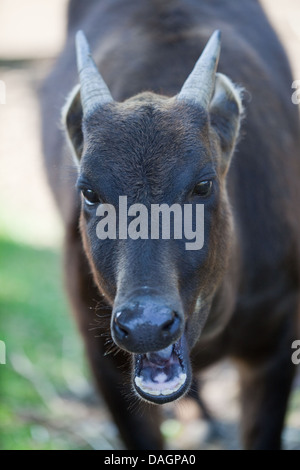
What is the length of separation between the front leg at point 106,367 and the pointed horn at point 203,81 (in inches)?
62.9

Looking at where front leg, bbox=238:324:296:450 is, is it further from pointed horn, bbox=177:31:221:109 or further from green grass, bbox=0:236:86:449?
pointed horn, bbox=177:31:221:109

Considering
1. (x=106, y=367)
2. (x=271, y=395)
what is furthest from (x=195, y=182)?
(x=271, y=395)

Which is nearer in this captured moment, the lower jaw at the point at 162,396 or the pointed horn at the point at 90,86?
the lower jaw at the point at 162,396

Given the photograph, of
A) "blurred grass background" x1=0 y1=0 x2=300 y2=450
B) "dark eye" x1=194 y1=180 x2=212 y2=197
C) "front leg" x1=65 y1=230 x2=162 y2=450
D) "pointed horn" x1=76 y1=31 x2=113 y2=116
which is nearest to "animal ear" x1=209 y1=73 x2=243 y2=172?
"dark eye" x1=194 y1=180 x2=212 y2=197

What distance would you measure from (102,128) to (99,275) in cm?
83

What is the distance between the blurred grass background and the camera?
6.83 m

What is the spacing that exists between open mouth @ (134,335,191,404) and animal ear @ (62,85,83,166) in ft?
4.66

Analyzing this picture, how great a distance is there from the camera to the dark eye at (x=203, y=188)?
13.1 feet

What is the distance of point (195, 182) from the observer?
13.0 ft

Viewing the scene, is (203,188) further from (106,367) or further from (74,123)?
(106,367)

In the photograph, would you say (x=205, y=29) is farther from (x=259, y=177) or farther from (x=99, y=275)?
(x=99, y=275)
